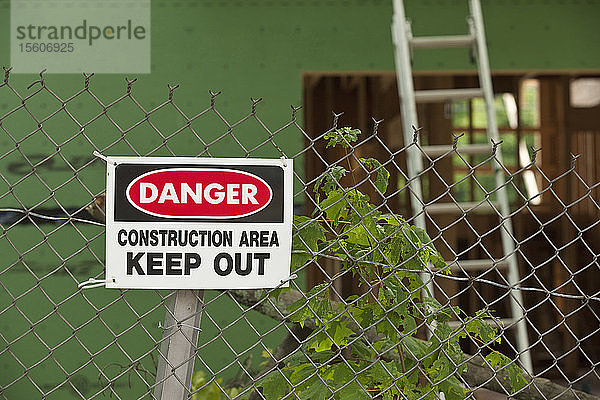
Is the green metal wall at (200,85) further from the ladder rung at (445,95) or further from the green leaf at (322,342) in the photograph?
the green leaf at (322,342)

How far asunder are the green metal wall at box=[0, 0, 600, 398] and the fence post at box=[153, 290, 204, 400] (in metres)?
2.78

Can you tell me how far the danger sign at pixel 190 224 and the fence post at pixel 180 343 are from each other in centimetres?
6

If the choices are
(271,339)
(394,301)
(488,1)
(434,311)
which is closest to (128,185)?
(394,301)

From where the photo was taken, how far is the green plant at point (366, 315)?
1.88 metres

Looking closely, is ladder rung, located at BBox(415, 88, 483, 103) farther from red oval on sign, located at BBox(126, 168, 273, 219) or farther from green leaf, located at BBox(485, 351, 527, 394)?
red oval on sign, located at BBox(126, 168, 273, 219)

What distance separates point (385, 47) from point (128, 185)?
324cm

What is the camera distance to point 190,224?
172cm

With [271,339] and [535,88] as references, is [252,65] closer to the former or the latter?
[271,339]

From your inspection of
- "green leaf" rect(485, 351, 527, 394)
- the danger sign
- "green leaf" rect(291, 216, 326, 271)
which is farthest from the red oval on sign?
"green leaf" rect(485, 351, 527, 394)

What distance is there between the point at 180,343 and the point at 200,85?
3.07 meters

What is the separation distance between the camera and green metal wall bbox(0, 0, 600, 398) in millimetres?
4574

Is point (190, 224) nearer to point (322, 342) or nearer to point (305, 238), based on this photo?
point (305, 238)

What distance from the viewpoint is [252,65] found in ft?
15.4

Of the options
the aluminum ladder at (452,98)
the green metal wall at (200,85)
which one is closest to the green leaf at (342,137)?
the aluminum ladder at (452,98)
